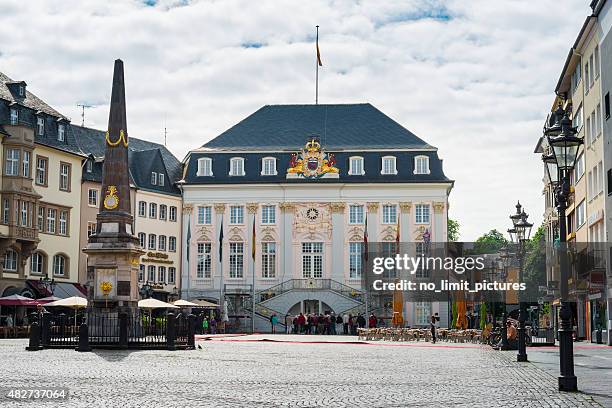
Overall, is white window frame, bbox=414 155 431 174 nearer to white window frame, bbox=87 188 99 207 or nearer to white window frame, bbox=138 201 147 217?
white window frame, bbox=138 201 147 217

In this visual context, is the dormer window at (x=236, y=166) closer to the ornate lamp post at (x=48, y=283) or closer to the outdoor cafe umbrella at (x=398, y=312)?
the ornate lamp post at (x=48, y=283)

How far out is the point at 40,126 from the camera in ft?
201

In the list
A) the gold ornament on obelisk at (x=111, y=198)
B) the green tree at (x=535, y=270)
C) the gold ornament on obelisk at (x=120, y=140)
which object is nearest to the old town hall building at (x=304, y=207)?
the green tree at (x=535, y=270)

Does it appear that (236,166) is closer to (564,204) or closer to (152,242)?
(152,242)

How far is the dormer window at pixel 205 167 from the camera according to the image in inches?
3135

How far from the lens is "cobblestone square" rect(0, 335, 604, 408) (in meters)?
15.0

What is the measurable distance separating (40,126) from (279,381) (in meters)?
45.6

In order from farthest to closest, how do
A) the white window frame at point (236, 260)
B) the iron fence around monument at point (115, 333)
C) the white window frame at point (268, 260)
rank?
the white window frame at point (236, 260) → the white window frame at point (268, 260) → the iron fence around monument at point (115, 333)

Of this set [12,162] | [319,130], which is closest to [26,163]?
[12,162]

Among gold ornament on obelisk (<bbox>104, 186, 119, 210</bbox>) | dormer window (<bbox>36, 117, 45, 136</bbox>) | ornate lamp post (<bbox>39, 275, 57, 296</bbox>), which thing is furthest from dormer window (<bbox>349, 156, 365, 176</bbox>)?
gold ornament on obelisk (<bbox>104, 186, 119, 210</bbox>)

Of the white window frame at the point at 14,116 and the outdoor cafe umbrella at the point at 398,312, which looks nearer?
the outdoor cafe umbrella at the point at 398,312

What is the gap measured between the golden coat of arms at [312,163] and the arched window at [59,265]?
68.7 ft

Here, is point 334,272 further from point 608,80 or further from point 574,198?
point 608,80

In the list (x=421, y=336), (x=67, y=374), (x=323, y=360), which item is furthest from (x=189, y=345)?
(x=421, y=336)
